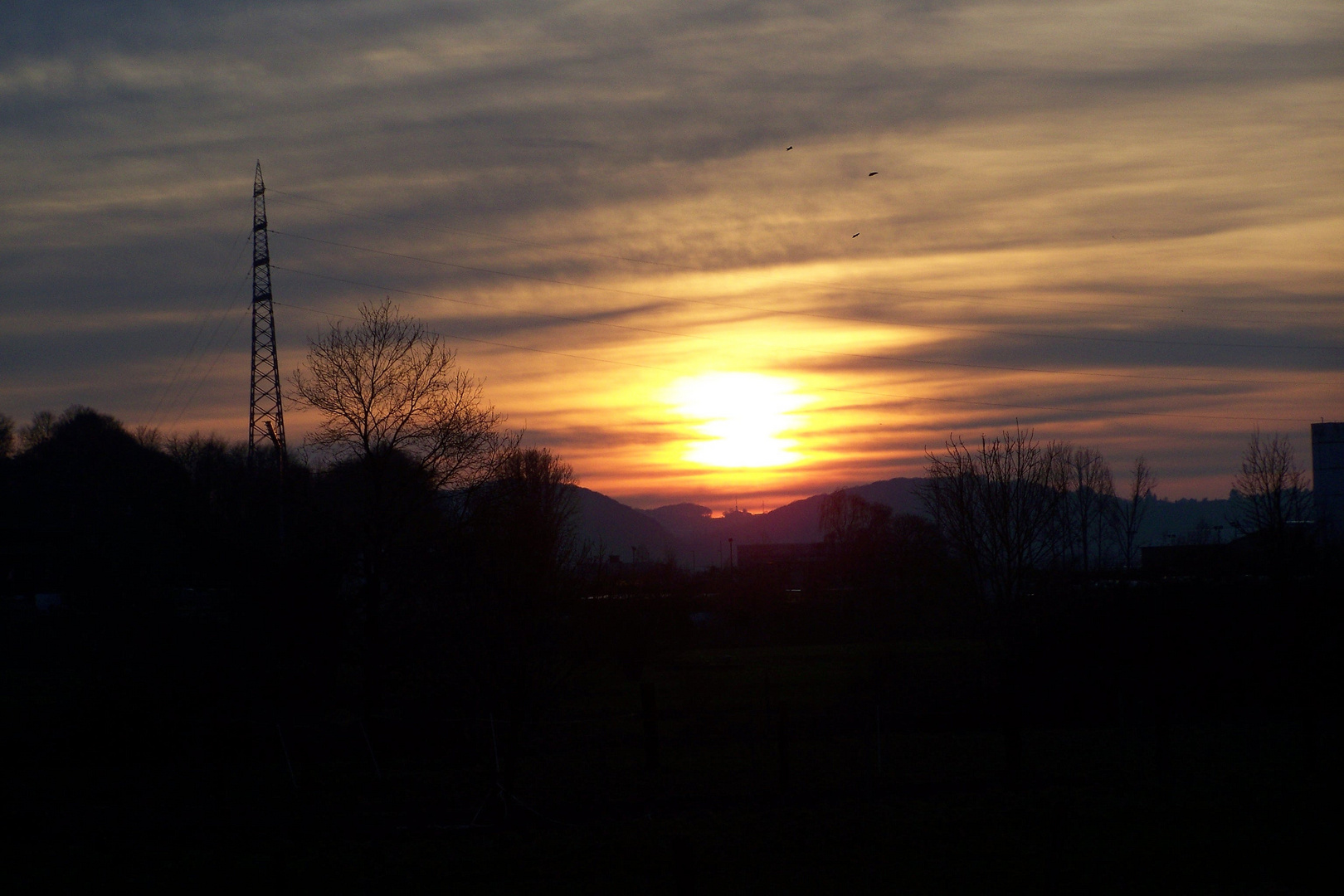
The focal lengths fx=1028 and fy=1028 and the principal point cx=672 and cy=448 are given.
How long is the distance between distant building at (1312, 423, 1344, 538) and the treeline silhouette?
3766 cm

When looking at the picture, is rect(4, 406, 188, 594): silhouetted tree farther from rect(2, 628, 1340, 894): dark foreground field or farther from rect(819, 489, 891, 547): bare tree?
rect(819, 489, 891, 547): bare tree

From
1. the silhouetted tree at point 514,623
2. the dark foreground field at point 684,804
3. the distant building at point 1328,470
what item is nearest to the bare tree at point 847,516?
the distant building at point 1328,470

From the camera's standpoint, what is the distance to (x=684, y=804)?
1645 cm

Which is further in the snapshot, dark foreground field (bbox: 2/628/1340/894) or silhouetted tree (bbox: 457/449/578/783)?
silhouetted tree (bbox: 457/449/578/783)

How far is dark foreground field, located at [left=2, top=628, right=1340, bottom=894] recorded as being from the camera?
12367 millimetres

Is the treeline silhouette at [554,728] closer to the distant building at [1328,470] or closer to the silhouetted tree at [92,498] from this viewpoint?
the silhouetted tree at [92,498]

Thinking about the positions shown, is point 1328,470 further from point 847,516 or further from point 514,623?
point 514,623

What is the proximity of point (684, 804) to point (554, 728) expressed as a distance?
10.00 metres

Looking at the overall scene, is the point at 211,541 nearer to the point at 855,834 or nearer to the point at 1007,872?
the point at 855,834

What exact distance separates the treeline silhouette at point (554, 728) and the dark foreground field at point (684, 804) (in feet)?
0.31

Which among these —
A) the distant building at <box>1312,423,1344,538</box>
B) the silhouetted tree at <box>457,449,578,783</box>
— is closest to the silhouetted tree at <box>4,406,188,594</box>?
the silhouetted tree at <box>457,449,578,783</box>

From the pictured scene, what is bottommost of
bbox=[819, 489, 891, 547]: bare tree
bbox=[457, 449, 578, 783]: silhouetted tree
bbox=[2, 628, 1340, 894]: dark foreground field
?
bbox=[2, 628, 1340, 894]: dark foreground field

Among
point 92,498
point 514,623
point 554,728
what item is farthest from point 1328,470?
point 92,498

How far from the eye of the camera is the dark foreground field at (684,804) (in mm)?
12367
